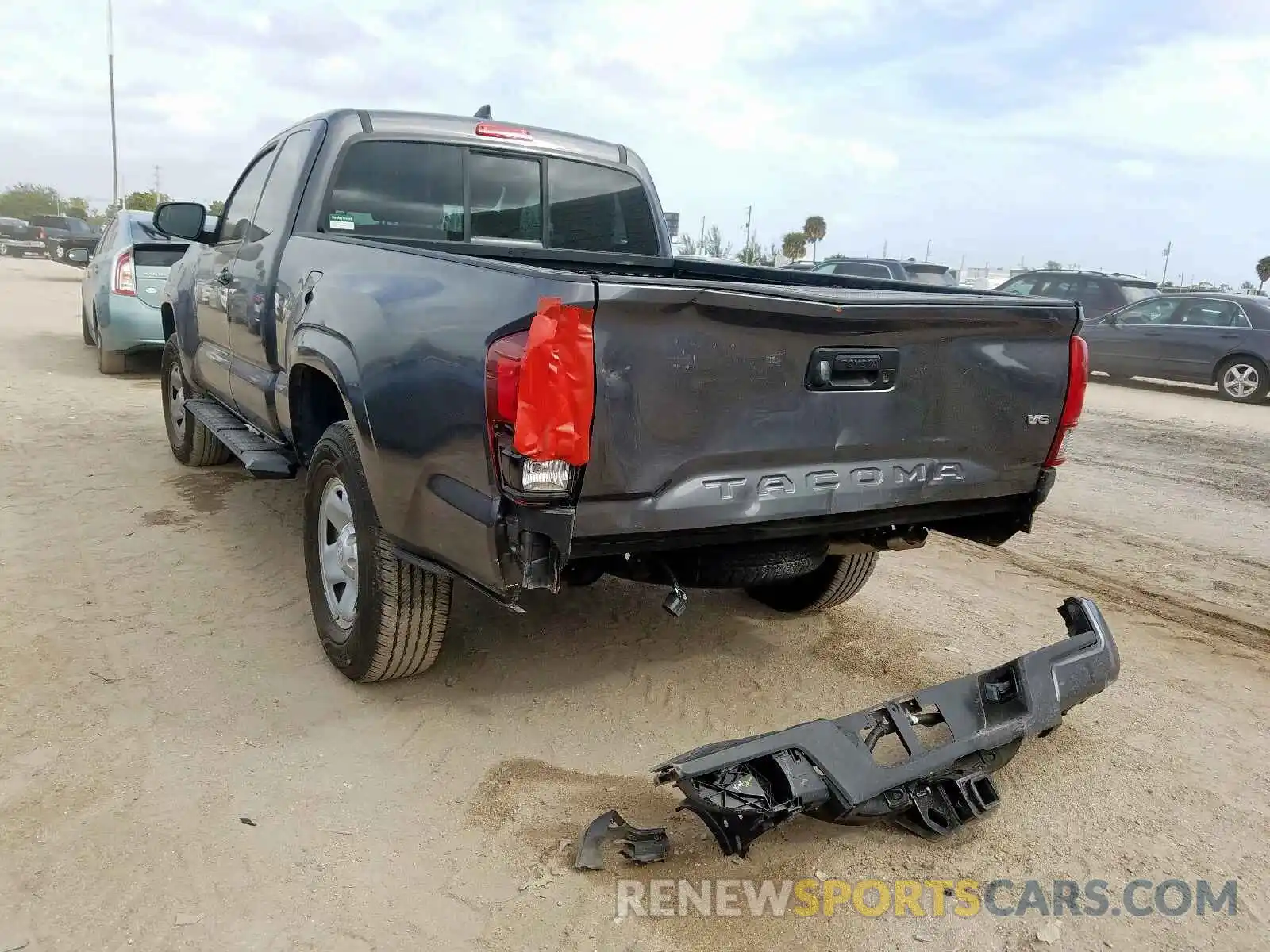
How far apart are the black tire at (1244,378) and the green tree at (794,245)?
3751cm

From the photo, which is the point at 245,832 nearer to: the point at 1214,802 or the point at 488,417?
the point at 488,417

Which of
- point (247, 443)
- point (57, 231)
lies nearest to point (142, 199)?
point (57, 231)

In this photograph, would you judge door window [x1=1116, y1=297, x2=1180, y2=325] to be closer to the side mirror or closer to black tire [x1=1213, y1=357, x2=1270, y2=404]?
black tire [x1=1213, y1=357, x2=1270, y2=404]

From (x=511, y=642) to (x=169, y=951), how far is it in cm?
189

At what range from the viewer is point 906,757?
9.15 feet

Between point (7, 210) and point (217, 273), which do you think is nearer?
point (217, 273)

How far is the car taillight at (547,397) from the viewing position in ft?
7.85

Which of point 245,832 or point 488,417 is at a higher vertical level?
point 488,417

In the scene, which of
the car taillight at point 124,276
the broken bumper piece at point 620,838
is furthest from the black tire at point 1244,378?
the car taillight at point 124,276

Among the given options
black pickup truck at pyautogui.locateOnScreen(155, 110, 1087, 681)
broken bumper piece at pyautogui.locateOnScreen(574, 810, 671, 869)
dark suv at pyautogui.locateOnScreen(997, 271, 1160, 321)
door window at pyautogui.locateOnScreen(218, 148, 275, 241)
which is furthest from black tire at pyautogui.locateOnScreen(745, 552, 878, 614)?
dark suv at pyautogui.locateOnScreen(997, 271, 1160, 321)

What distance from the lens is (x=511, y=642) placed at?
398cm

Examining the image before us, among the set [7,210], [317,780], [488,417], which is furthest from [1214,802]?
[7,210]

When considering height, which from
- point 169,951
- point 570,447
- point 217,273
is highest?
point 217,273

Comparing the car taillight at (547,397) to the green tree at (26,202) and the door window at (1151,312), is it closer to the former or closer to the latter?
the door window at (1151,312)
